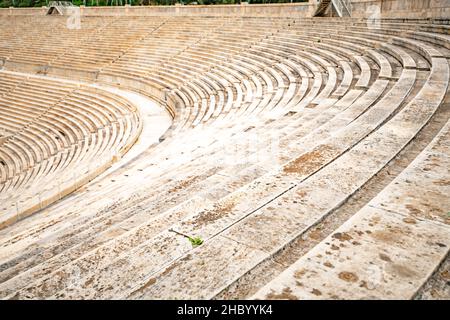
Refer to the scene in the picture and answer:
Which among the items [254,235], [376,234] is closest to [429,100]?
[376,234]

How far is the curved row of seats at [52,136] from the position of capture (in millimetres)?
9411

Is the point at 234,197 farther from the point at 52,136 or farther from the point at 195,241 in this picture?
the point at 52,136

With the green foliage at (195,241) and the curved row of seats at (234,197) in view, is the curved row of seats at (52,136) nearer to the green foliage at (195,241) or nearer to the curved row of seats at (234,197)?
the curved row of seats at (234,197)

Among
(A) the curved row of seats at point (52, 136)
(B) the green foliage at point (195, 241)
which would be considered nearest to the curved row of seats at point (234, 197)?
(B) the green foliage at point (195, 241)

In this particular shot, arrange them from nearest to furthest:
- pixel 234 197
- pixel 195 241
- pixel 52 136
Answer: pixel 195 241
pixel 234 197
pixel 52 136

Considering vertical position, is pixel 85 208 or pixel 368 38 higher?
pixel 368 38

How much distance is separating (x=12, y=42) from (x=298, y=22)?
1037 inches

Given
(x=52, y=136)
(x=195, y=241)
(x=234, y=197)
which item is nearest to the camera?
(x=195, y=241)

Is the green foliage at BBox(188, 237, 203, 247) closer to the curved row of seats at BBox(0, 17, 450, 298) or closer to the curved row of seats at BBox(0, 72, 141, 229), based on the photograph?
Result: the curved row of seats at BBox(0, 17, 450, 298)

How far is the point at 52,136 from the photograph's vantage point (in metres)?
15.9

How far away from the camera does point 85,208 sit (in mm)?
4934

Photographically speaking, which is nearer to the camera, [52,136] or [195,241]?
[195,241]

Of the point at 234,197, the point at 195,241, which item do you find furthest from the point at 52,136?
the point at 195,241
